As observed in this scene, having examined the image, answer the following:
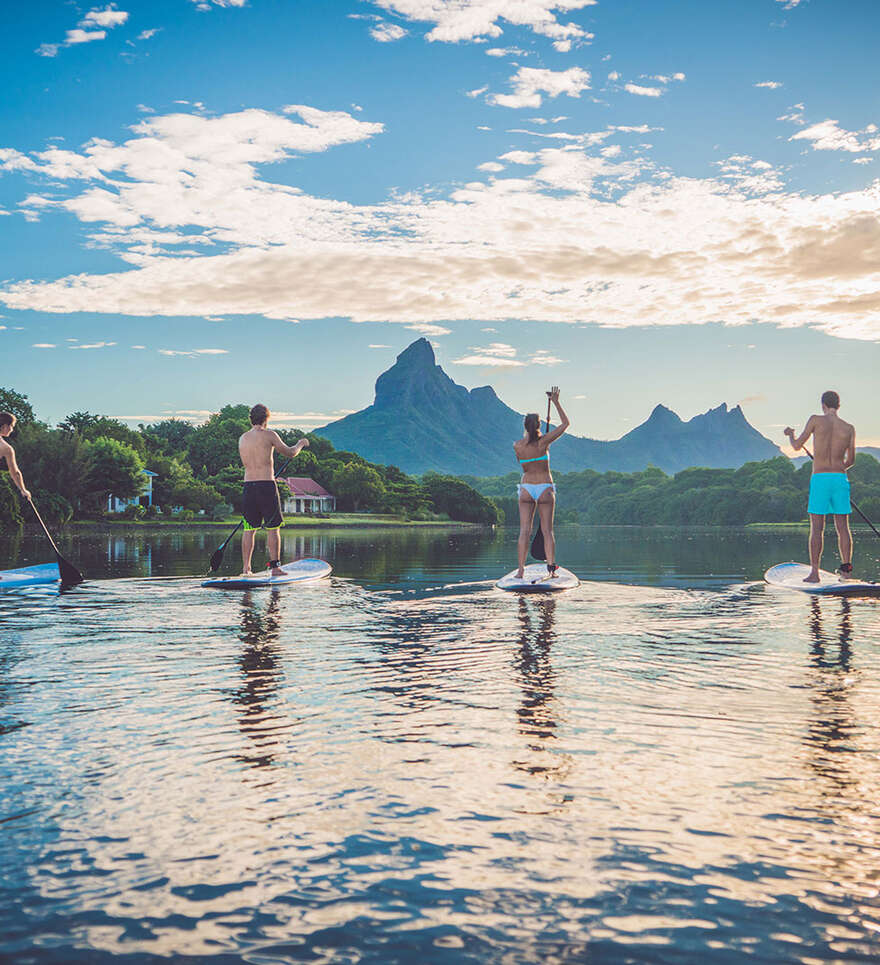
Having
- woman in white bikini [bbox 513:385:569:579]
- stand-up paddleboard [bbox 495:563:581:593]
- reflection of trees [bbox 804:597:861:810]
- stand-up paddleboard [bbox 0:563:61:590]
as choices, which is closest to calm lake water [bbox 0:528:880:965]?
reflection of trees [bbox 804:597:861:810]

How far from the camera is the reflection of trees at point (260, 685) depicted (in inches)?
233

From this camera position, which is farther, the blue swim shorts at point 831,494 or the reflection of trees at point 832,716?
the blue swim shorts at point 831,494

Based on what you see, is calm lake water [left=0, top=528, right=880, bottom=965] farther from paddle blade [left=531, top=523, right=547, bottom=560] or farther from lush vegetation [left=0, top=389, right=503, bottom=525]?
lush vegetation [left=0, top=389, right=503, bottom=525]

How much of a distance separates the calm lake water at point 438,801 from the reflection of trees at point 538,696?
0.04 m

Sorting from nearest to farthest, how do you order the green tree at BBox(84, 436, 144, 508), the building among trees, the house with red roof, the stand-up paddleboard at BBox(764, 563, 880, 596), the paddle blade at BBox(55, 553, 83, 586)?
the stand-up paddleboard at BBox(764, 563, 880, 596) < the paddle blade at BBox(55, 553, 83, 586) < the green tree at BBox(84, 436, 144, 508) < the building among trees < the house with red roof

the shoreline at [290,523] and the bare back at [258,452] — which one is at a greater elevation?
the bare back at [258,452]

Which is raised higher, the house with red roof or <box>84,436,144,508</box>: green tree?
<box>84,436,144,508</box>: green tree

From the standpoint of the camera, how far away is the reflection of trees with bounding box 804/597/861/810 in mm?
5242

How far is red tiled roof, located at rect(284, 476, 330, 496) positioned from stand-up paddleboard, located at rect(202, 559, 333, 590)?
317 ft

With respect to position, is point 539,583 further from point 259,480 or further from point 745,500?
point 745,500

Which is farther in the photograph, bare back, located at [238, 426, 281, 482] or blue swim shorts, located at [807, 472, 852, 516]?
Answer: bare back, located at [238, 426, 281, 482]

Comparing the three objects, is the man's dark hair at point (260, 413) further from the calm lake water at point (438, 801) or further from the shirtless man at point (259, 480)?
the calm lake water at point (438, 801)

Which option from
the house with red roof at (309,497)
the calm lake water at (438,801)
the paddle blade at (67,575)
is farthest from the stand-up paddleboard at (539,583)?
the house with red roof at (309,497)

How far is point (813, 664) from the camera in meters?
8.89
